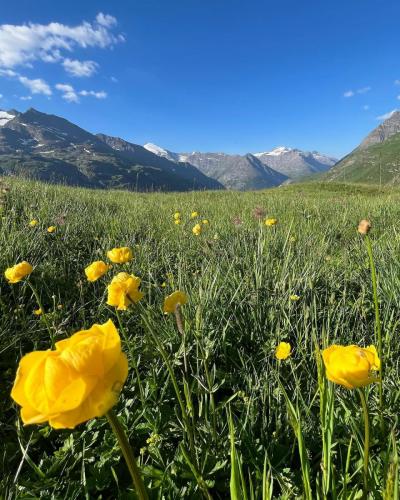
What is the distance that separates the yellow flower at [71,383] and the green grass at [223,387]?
0.45 m

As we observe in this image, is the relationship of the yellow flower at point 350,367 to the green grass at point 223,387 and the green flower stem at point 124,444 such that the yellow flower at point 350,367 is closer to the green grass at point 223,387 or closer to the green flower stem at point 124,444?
the green grass at point 223,387

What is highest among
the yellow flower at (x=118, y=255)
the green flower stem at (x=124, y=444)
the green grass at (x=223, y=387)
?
the yellow flower at (x=118, y=255)

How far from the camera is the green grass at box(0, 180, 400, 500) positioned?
3.98 ft

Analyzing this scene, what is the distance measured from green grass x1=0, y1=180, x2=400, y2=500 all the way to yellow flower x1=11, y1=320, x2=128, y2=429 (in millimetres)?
448

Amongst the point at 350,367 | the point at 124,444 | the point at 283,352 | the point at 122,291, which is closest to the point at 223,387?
the point at 283,352

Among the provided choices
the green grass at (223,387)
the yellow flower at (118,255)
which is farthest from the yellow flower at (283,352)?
the yellow flower at (118,255)

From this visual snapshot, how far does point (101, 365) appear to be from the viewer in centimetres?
57

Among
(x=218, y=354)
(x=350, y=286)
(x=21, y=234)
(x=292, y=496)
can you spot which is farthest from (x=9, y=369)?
(x=350, y=286)

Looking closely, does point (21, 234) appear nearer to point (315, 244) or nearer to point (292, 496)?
point (315, 244)

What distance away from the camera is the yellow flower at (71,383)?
542mm

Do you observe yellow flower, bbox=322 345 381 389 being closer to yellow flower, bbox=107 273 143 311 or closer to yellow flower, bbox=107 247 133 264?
yellow flower, bbox=107 273 143 311

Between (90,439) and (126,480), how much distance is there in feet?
0.78

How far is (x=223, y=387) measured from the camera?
1.81 metres

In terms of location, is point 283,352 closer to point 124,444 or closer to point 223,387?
point 223,387
